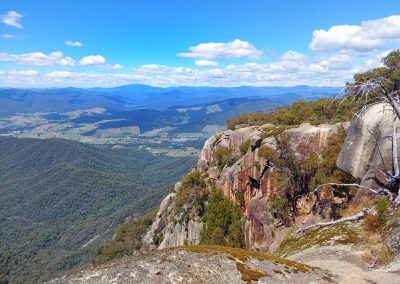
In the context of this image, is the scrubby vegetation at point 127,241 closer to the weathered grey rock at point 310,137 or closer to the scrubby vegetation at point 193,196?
the scrubby vegetation at point 193,196

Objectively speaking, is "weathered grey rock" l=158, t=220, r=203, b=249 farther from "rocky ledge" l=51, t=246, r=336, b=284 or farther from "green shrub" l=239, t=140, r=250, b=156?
"rocky ledge" l=51, t=246, r=336, b=284

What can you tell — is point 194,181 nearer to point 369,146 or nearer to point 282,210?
point 282,210

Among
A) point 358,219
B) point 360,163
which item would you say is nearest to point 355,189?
point 360,163

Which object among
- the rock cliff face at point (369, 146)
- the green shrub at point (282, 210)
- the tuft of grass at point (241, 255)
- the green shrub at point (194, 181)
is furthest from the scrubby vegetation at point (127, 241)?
the tuft of grass at point (241, 255)

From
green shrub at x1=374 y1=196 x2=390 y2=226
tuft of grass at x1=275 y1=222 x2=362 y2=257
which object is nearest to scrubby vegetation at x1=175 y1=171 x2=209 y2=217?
tuft of grass at x1=275 y1=222 x2=362 y2=257

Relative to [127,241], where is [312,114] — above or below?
above

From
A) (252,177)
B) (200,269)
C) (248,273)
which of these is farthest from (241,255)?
(252,177)
